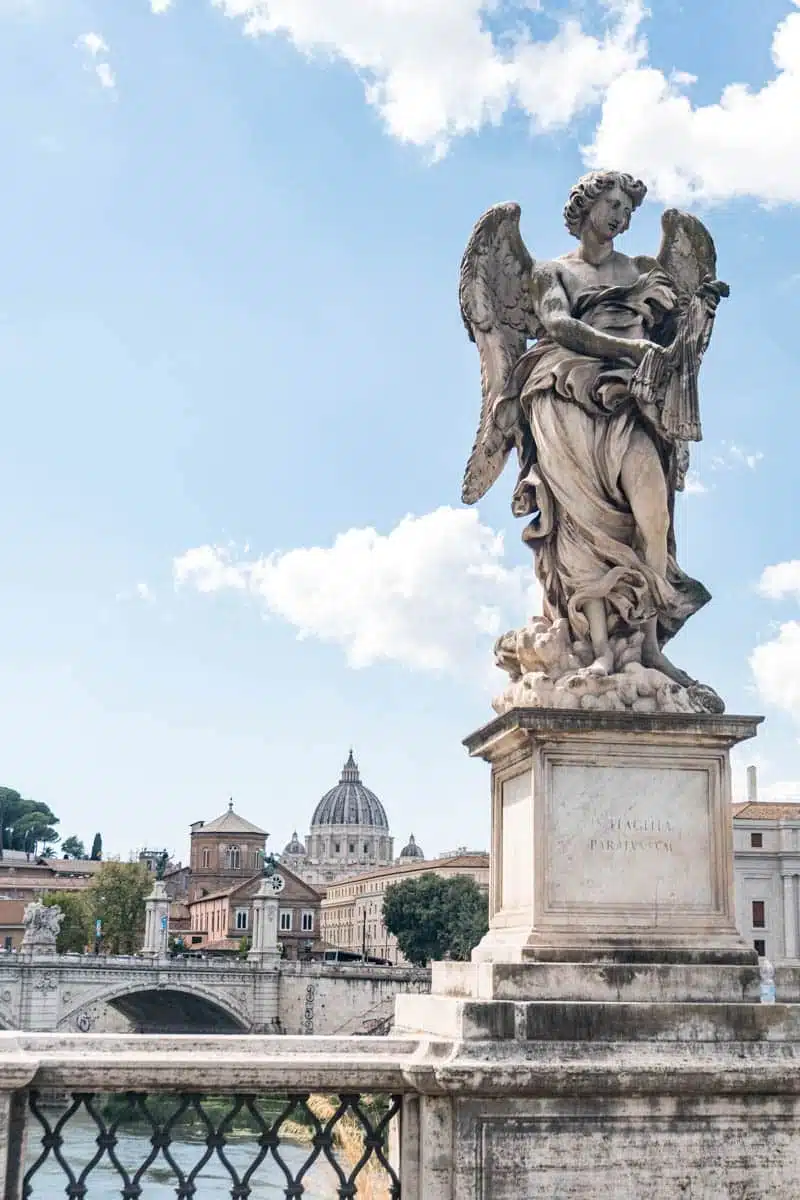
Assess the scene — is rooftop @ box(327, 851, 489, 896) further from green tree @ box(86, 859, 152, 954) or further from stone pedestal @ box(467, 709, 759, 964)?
stone pedestal @ box(467, 709, 759, 964)

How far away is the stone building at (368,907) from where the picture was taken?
12450 centimetres

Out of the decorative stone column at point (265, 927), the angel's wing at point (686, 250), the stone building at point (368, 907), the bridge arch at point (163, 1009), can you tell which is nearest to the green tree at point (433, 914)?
the decorative stone column at point (265, 927)

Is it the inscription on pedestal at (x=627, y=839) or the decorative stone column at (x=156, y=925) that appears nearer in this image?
the inscription on pedestal at (x=627, y=839)

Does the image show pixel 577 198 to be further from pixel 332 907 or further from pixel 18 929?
pixel 332 907

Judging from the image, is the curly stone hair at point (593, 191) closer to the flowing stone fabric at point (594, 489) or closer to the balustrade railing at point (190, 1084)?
the flowing stone fabric at point (594, 489)

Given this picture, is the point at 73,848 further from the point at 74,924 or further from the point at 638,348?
the point at 638,348

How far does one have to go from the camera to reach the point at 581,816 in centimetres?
608

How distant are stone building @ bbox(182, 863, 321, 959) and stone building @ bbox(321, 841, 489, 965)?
611 centimetres

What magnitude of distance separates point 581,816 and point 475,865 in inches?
4426

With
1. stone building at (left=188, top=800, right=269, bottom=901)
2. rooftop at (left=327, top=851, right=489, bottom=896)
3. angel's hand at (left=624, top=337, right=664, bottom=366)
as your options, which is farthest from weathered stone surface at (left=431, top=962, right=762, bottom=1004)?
stone building at (left=188, top=800, right=269, bottom=901)

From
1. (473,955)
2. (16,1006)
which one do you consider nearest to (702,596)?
(473,955)

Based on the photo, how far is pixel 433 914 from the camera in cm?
9038

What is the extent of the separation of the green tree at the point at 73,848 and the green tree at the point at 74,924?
62.5 meters

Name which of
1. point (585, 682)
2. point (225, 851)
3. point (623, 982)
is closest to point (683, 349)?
point (585, 682)
